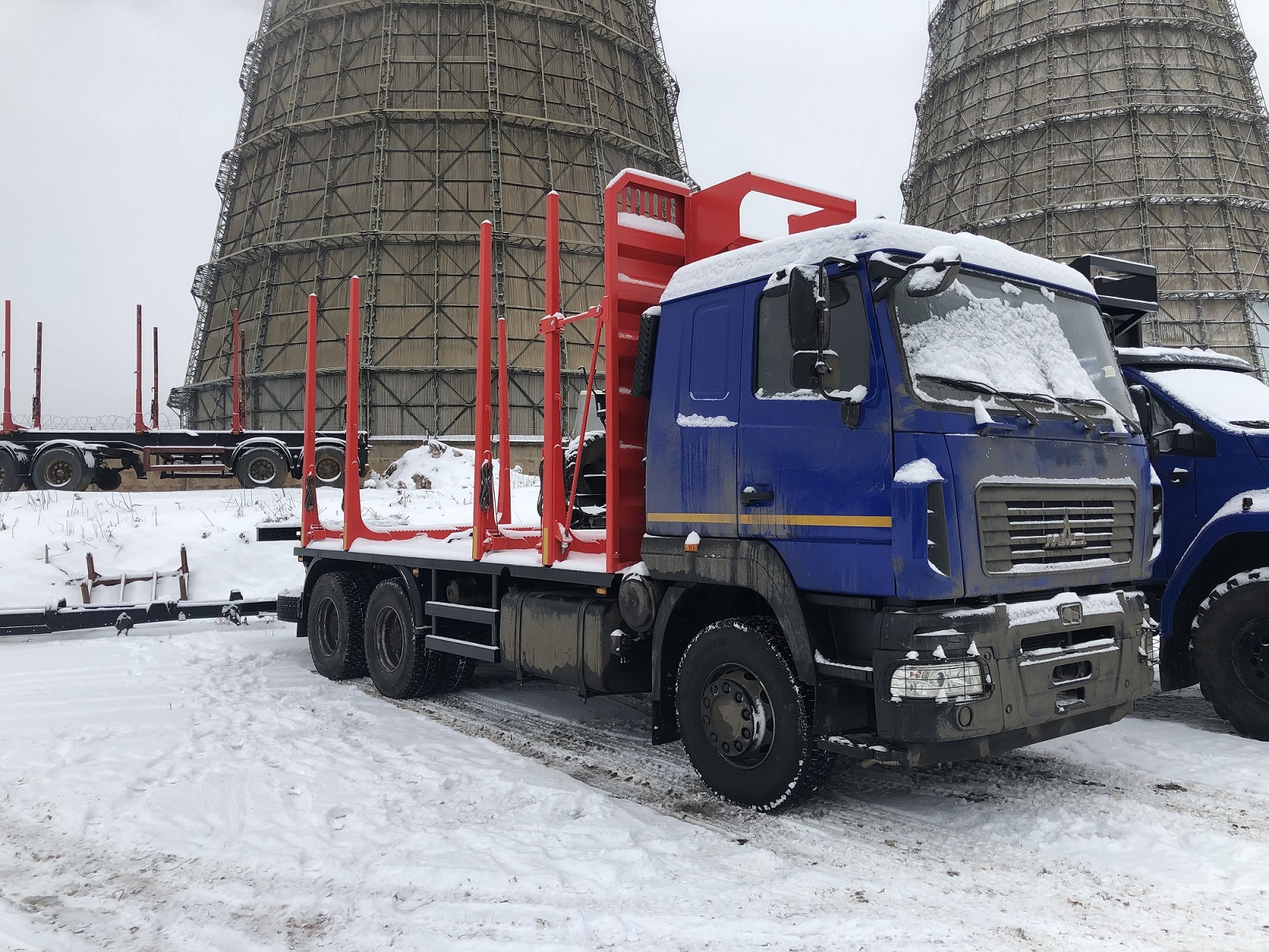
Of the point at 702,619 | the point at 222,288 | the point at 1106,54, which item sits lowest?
the point at 702,619

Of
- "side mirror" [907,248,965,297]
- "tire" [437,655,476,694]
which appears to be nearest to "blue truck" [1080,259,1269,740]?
"side mirror" [907,248,965,297]

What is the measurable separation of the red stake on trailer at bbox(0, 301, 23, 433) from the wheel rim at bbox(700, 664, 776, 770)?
2418cm

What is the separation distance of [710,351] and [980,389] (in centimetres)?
165

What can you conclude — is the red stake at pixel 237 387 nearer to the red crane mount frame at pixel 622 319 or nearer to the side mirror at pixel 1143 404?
the red crane mount frame at pixel 622 319

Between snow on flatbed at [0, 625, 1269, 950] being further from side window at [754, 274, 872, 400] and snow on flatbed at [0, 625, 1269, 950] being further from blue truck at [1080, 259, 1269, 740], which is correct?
side window at [754, 274, 872, 400]

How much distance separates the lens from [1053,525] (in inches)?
188

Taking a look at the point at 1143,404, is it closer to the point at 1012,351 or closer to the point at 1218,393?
the point at 1218,393

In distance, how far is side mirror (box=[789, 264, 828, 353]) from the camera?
177 inches

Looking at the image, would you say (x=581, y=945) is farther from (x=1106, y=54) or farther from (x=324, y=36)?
(x=1106, y=54)

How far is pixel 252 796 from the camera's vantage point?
5.42 metres

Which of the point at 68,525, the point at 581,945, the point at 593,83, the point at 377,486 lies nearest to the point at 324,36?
the point at 593,83

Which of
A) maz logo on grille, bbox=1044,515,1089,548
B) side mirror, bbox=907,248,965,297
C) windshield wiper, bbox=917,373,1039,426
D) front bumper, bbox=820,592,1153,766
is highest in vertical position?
side mirror, bbox=907,248,965,297

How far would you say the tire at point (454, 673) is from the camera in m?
8.54

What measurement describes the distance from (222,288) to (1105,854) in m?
36.0
